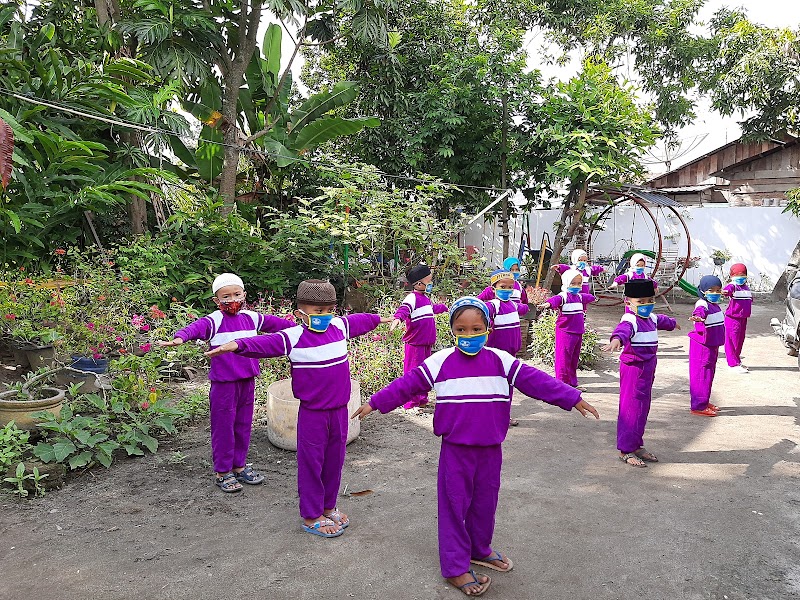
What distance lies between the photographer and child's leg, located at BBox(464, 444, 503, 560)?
3.38m

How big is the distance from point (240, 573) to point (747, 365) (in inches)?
319

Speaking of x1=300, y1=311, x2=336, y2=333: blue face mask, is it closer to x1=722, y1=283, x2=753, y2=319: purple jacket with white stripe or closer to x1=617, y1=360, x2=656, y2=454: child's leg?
x1=617, y1=360, x2=656, y2=454: child's leg

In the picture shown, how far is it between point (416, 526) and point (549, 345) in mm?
5555

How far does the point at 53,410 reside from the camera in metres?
5.09

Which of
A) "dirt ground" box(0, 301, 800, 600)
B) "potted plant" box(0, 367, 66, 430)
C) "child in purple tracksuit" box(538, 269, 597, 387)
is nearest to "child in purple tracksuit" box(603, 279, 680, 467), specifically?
"dirt ground" box(0, 301, 800, 600)

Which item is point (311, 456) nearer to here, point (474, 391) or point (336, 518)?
point (336, 518)

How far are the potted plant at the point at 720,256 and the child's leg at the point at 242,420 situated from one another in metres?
14.2

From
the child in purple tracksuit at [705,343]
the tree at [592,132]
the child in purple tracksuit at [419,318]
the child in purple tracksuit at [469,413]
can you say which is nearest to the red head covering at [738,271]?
the child in purple tracksuit at [705,343]

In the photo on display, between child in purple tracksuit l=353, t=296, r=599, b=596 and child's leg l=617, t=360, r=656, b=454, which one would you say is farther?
child's leg l=617, t=360, r=656, b=454

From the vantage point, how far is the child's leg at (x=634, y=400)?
5.20 m

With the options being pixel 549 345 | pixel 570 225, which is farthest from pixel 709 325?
pixel 570 225

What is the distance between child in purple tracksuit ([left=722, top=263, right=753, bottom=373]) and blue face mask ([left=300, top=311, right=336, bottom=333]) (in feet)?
21.0

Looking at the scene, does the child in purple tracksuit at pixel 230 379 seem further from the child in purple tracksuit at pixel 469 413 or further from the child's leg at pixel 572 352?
the child's leg at pixel 572 352

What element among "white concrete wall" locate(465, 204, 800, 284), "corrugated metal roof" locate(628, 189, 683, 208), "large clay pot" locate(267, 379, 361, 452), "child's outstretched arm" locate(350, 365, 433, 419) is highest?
"corrugated metal roof" locate(628, 189, 683, 208)
